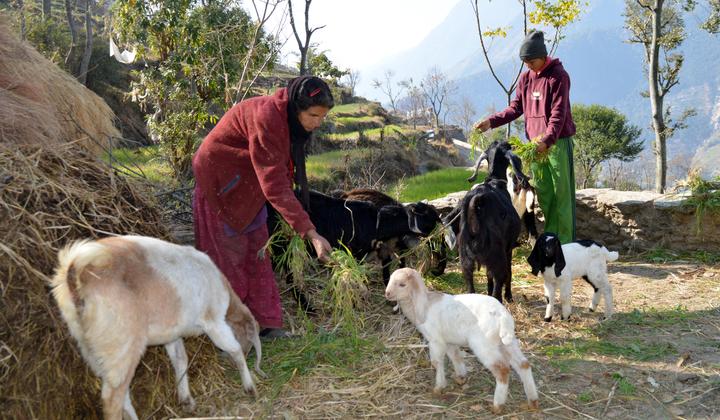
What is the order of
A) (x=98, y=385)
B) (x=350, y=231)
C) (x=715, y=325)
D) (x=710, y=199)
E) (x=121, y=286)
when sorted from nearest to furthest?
1. (x=121, y=286)
2. (x=98, y=385)
3. (x=715, y=325)
4. (x=350, y=231)
5. (x=710, y=199)

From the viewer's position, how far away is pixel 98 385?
3697 millimetres

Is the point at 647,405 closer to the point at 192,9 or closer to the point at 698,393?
the point at 698,393

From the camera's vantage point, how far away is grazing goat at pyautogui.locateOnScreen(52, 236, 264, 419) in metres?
3.14

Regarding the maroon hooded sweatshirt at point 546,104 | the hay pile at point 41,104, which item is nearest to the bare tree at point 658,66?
the maroon hooded sweatshirt at point 546,104

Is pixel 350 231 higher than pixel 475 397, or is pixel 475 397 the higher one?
pixel 350 231

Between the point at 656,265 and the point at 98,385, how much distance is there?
21.7 ft

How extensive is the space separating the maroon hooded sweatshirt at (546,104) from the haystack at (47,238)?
13.7 feet

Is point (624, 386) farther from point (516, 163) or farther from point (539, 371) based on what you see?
point (516, 163)

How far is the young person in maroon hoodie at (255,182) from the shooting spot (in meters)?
4.27

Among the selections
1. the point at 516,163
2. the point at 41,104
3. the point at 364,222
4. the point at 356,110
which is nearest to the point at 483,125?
the point at 516,163

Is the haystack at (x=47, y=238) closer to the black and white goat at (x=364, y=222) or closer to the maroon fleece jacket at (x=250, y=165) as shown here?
the maroon fleece jacket at (x=250, y=165)

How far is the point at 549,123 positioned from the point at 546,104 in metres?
0.30

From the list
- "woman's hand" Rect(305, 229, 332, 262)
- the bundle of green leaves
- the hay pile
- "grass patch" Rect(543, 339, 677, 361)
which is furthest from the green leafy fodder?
the bundle of green leaves

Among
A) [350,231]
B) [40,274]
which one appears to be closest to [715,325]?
[350,231]
